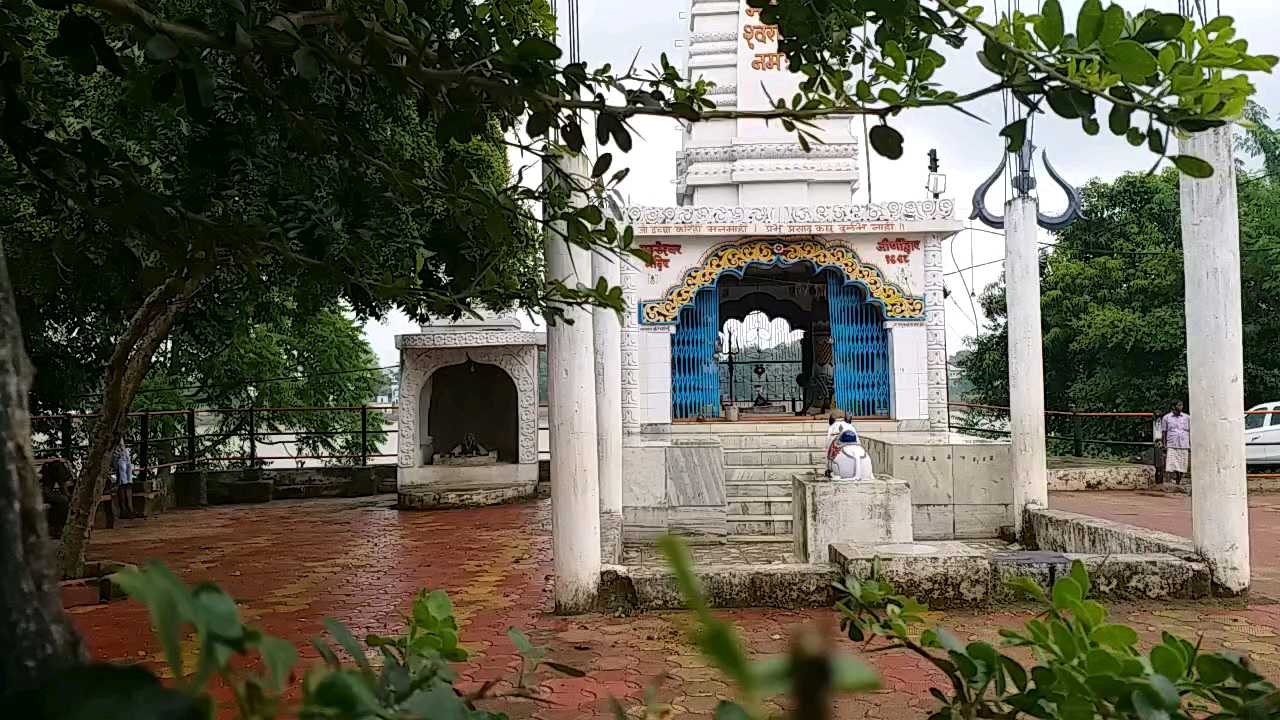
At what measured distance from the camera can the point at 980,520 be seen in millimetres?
9273

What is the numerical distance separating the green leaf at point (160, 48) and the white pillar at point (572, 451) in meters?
4.02

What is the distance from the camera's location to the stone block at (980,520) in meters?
9.22

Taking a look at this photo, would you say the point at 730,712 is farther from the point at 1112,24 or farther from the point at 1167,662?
the point at 1112,24

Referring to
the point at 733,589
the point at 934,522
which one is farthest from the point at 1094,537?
the point at 733,589

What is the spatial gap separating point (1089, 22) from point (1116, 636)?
0.88m

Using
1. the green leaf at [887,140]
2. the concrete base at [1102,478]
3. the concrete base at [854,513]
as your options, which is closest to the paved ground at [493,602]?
the concrete base at [1102,478]

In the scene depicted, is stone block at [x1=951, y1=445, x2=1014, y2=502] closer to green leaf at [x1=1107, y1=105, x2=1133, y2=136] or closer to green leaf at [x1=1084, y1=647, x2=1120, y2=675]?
green leaf at [x1=1107, y1=105, x2=1133, y2=136]

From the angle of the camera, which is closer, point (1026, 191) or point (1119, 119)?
point (1119, 119)

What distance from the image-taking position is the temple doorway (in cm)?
1351

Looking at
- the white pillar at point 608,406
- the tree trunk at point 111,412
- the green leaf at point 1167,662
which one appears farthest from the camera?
the white pillar at point 608,406

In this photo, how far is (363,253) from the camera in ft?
9.29

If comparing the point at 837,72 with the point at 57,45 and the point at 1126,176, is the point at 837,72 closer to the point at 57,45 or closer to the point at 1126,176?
the point at 57,45

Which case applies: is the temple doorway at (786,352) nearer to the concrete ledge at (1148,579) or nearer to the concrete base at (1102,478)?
the concrete base at (1102,478)

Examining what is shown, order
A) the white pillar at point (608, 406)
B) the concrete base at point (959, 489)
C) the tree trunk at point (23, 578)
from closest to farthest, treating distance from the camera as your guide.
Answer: the tree trunk at point (23, 578) → the white pillar at point (608, 406) → the concrete base at point (959, 489)
